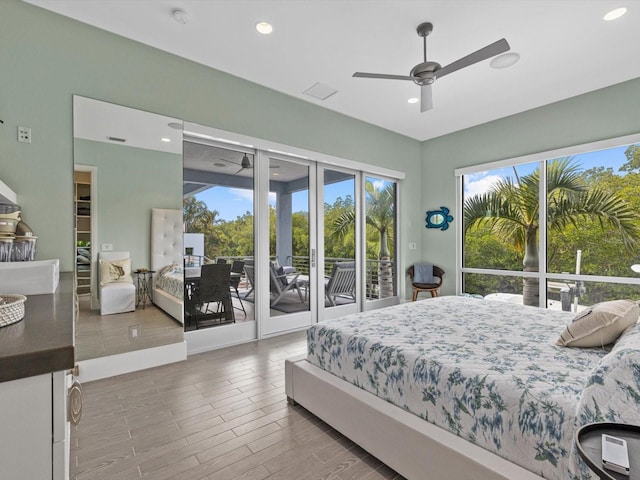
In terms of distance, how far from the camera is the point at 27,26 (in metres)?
2.60

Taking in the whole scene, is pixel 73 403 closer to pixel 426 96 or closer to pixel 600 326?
pixel 600 326

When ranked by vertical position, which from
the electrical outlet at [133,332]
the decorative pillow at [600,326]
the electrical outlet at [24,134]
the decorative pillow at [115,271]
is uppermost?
the electrical outlet at [24,134]

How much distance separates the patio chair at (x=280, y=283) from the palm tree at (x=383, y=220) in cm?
163

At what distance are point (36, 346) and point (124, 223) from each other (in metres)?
2.58

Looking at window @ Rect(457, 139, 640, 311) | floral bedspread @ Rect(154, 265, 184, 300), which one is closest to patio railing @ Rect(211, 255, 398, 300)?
floral bedspread @ Rect(154, 265, 184, 300)

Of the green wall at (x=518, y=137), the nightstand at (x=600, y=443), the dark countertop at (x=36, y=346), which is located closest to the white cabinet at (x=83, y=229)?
the dark countertop at (x=36, y=346)

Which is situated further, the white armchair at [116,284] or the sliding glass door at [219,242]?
the sliding glass door at [219,242]

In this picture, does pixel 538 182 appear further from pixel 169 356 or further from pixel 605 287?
pixel 169 356

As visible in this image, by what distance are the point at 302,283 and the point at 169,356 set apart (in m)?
1.84

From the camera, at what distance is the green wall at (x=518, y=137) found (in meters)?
3.87

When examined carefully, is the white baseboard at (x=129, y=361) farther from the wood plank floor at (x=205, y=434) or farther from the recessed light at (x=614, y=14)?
the recessed light at (x=614, y=14)

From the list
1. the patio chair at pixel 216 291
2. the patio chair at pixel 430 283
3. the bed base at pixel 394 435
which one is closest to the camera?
the bed base at pixel 394 435

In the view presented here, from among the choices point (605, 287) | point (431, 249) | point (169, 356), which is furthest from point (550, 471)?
point (431, 249)

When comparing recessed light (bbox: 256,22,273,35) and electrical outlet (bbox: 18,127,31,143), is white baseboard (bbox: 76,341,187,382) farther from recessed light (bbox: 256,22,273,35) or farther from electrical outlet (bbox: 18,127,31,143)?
recessed light (bbox: 256,22,273,35)
